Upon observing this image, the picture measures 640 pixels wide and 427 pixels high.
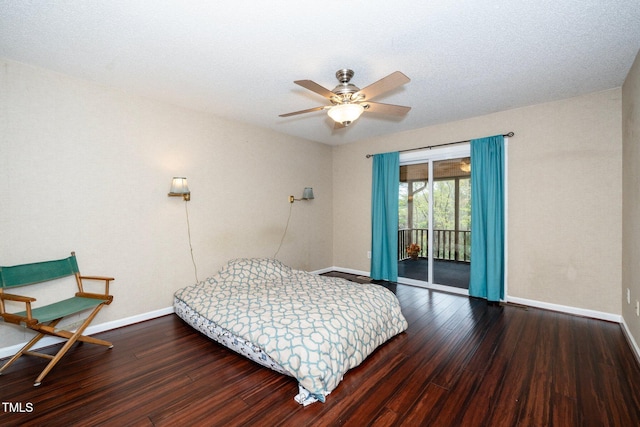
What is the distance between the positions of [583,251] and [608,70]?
196 centimetres

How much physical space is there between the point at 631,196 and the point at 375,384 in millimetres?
2995

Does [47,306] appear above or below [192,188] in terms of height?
below

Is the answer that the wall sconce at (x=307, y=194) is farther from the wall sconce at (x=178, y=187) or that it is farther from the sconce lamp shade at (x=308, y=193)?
the wall sconce at (x=178, y=187)

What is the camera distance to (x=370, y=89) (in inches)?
88.4

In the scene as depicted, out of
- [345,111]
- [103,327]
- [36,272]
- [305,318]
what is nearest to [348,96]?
[345,111]

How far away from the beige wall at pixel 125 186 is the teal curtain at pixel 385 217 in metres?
1.73

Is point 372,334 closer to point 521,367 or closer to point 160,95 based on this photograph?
point 521,367

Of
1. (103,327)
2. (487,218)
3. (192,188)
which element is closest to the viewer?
(103,327)

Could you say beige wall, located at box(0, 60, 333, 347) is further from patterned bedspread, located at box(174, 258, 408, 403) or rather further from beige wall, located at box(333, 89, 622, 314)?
beige wall, located at box(333, 89, 622, 314)

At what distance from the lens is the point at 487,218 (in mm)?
3900

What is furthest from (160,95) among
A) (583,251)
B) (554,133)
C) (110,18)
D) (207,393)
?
(583,251)

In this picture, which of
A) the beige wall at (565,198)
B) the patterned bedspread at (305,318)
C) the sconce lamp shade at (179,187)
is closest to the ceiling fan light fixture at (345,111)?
the patterned bedspread at (305,318)

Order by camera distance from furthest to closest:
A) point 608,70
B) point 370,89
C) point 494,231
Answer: point 494,231 → point 608,70 → point 370,89

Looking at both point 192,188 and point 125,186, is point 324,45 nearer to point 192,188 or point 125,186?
point 192,188
